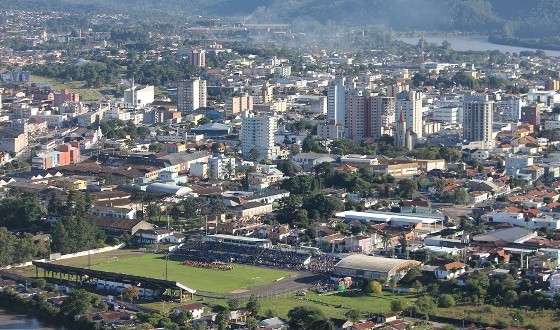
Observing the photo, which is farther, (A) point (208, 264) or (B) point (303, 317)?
(A) point (208, 264)

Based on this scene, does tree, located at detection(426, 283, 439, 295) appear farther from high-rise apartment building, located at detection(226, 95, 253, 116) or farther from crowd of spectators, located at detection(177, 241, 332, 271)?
high-rise apartment building, located at detection(226, 95, 253, 116)

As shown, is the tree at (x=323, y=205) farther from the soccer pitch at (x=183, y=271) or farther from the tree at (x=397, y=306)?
the tree at (x=397, y=306)

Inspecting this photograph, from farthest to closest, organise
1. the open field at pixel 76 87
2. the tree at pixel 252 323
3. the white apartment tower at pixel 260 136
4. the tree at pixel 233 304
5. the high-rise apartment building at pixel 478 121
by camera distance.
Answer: the open field at pixel 76 87, the high-rise apartment building at pixel 478 121, the white apartment tower at pixel 260 136, the tree at pixel 233 304, the tree at pixel 252 323

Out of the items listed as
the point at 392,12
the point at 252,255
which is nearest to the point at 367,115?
the point at 252,255

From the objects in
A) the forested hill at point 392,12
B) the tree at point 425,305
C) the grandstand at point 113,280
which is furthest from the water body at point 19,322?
the forested hill at point 392,12

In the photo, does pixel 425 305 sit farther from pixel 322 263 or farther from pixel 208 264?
pixel 208 264

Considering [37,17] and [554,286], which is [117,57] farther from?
[554,286]

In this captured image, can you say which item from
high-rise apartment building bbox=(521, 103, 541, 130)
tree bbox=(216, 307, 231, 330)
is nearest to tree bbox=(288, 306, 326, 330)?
tree bbox=(216, 307, 231, 330)
